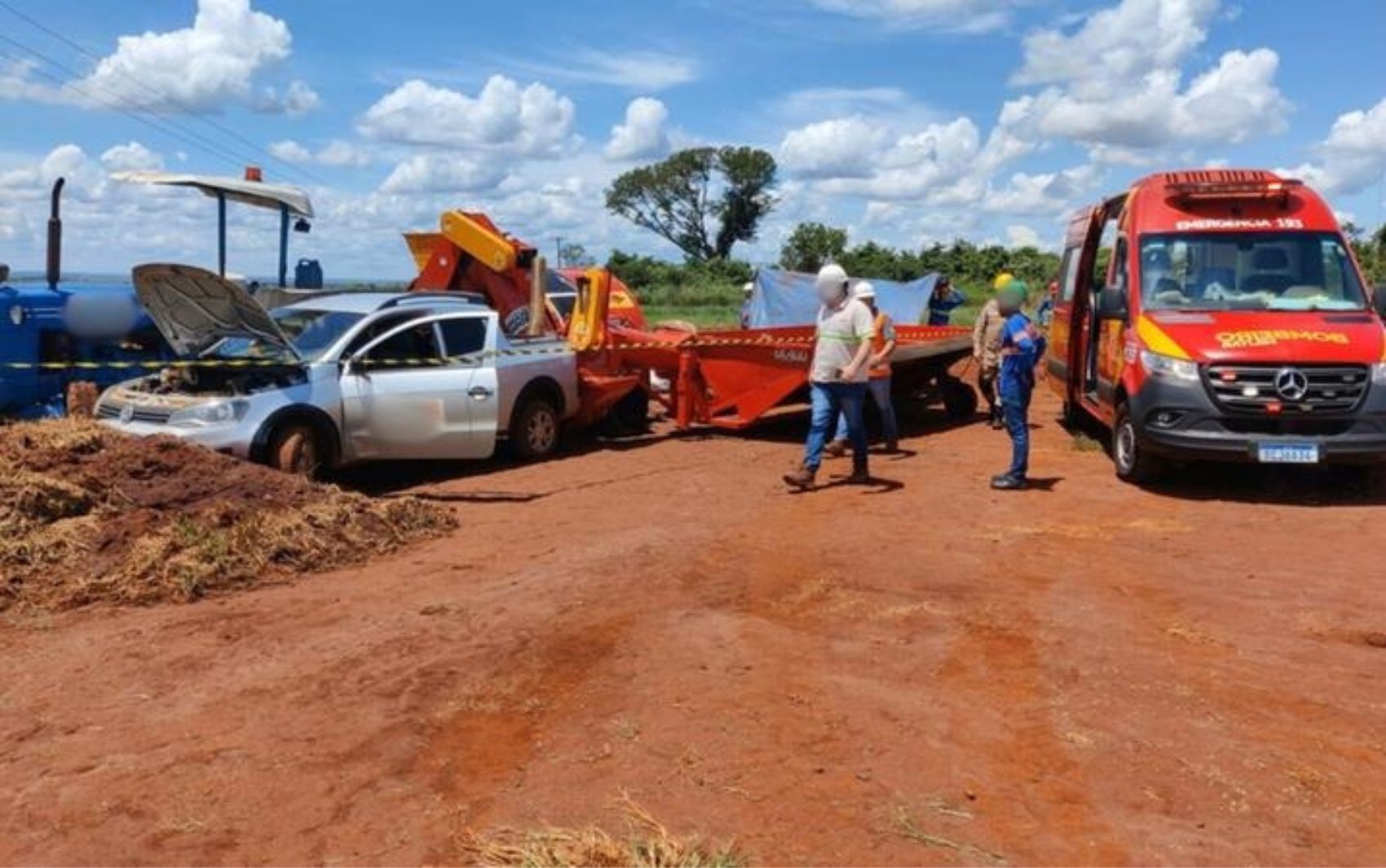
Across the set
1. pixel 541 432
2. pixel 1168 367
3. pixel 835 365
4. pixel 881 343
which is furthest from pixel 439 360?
pixel 1168 367

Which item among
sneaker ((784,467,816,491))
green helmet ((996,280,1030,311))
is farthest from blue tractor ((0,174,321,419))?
green helmet ((996,280,1030,311))

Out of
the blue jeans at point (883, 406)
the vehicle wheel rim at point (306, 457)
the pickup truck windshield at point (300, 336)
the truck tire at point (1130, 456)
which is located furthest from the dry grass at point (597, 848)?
the blue jeans at point (883, 406)

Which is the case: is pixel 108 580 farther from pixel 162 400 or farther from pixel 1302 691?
pixel 1302 691

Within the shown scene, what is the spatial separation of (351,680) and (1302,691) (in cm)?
410

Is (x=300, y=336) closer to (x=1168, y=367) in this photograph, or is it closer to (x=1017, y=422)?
(x=1017, y=422)

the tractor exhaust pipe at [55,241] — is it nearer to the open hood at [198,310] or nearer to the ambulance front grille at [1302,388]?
the open hood at [198,310]

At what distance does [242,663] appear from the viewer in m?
5.55

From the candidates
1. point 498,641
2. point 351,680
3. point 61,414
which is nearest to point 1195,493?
point 498,641

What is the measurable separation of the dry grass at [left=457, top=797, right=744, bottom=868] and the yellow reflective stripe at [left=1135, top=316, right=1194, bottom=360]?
754 cm

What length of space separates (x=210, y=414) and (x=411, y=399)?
1.81 m

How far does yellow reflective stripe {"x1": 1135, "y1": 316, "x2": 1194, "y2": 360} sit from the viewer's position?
991cm

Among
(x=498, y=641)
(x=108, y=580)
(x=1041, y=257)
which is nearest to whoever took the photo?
(x=498, y=641)

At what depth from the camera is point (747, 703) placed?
488cm

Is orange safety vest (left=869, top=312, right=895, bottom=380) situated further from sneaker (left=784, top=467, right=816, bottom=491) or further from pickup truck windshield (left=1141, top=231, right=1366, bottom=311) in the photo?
pickup truck windshield (left=1141, top=231, right=1366, bottom=311)
